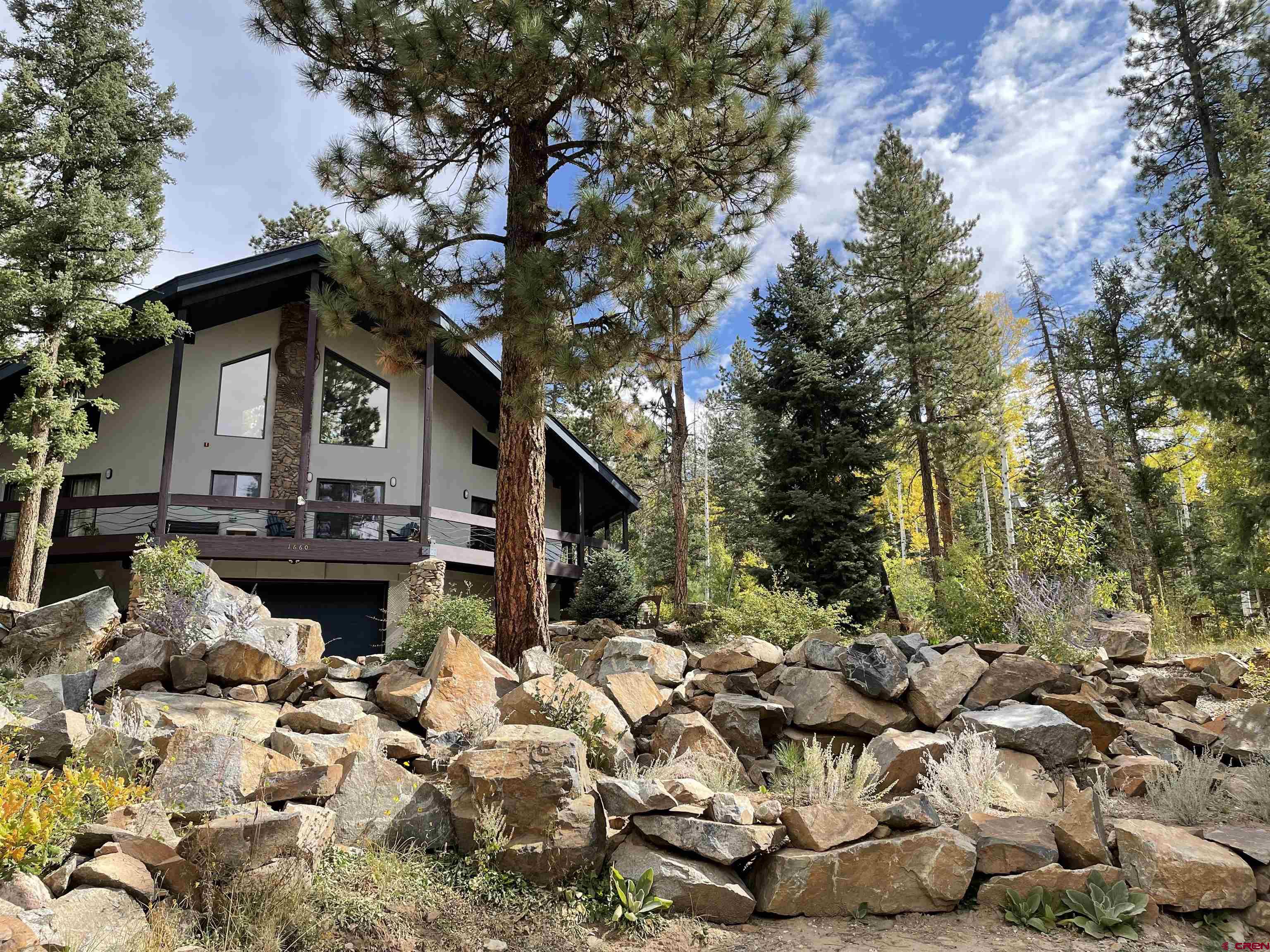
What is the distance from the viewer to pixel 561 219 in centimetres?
890

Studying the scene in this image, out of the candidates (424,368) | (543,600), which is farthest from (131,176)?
(543,600)

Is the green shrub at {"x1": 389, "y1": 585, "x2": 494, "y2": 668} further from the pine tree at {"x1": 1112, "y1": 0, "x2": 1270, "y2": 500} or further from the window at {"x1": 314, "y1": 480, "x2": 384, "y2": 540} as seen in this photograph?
the pine tree at {"x1": 1112, "y1": 0, "x2": 1270, "y2": 500}

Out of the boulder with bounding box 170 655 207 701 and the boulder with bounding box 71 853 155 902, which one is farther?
the boulder with bounding box 170 655 207 701

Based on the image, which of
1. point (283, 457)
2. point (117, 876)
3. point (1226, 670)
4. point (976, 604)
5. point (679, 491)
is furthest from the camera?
point (679, 491)

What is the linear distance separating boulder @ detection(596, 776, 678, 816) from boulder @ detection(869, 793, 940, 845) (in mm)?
890

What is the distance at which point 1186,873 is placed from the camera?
421 cm

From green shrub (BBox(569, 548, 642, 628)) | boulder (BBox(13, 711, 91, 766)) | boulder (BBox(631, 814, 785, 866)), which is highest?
green shrub (BBox(569, 548, 642, 628))

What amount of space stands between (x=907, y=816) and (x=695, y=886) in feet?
4.66

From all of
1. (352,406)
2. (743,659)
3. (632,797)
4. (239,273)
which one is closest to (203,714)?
(632,797)

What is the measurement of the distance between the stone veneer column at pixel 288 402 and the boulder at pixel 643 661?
10.9m

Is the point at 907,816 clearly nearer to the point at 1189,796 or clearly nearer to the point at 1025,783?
the point at 1025,783

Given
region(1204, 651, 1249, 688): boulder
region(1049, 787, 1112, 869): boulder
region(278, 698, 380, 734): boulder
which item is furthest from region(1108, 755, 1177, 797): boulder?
region(278, 698, 380, 734): boulder

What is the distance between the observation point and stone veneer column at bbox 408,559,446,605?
1447 centimetres

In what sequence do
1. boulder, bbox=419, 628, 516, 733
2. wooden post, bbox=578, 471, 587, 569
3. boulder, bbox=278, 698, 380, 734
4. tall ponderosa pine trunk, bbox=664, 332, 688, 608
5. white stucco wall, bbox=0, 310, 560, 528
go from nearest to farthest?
boulder, bbox=278, 698, 380, 734 → boulder, bbox=419, 628, 516, 733 → white stucco wall, bbox=0, 310, 560, 528 → wooden post, bbox=578, 471, 587, 569 → tall ponderosa pine trunk, bbox=664, 332, 688, 608
